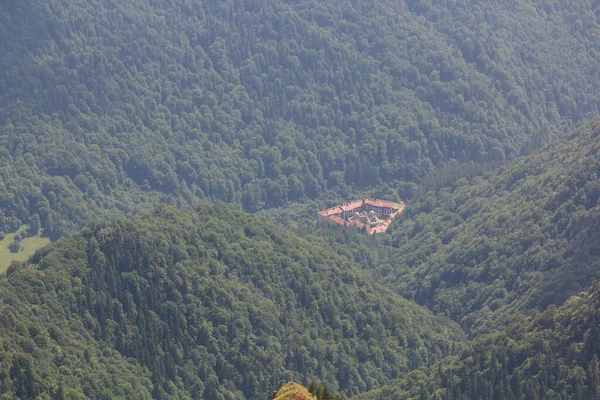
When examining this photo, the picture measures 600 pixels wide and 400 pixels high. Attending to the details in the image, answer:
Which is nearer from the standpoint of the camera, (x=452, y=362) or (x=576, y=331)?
(x=576, y=331)

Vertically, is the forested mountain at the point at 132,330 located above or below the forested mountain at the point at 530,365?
below

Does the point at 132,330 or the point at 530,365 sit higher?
the point at 530,365

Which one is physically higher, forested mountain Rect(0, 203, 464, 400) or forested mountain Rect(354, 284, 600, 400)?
forested mountain Rect(354, 284, 600, 400)

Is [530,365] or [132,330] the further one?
[132,330]

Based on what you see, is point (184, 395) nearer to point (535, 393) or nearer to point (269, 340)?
point (269, 340)

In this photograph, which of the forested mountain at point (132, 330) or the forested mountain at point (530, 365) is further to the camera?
the forested mountain at point (132, 330)

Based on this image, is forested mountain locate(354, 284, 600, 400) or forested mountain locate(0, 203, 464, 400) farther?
forested mountain locate(0, 203, 464, 400)

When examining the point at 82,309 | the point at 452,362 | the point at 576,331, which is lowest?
the point at 82,309

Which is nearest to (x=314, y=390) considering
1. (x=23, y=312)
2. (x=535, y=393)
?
(x=535, y=393)
